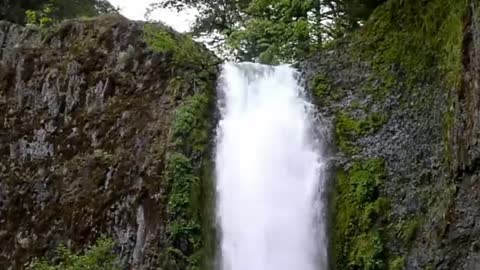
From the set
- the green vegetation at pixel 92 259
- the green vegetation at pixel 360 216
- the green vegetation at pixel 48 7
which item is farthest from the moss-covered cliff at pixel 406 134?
the green vegetation at pixel 48 7

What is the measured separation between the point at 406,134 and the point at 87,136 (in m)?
4.21

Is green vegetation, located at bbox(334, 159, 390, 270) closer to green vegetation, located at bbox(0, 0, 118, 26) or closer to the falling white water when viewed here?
the falling white water

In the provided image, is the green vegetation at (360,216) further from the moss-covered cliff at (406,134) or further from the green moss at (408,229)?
the green moss at (408,229)

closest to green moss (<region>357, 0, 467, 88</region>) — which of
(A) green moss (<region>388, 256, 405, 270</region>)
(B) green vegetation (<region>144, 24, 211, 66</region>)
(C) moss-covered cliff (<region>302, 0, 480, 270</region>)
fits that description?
(C) moss-covered cliff (<region>302, 0, 480, 270</region>)

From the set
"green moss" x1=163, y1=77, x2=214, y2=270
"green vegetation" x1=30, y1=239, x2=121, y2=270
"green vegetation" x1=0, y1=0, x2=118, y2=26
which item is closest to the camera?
"green moss" x1=163, y1=77, x2=214, y2=270

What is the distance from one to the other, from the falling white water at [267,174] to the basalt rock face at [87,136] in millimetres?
640

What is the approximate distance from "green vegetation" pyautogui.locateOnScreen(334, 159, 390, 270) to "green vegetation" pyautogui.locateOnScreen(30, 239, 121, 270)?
8.43ft

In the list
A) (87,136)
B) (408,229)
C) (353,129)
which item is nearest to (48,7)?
(87,136)

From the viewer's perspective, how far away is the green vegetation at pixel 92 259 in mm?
8172

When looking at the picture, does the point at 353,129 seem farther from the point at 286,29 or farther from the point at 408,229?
the point at 286,29

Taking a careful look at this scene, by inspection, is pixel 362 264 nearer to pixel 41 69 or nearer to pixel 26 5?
pixel 41 69

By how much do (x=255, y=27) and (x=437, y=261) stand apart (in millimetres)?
7787

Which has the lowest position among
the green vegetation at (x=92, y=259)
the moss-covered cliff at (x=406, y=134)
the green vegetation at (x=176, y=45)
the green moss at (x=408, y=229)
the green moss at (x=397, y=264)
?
the green vegetation at (x=92, y=259)

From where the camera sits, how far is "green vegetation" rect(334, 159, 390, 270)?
7.69 meters
